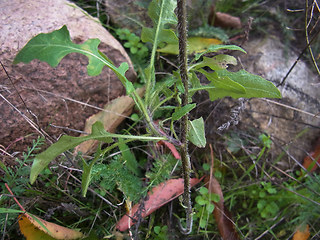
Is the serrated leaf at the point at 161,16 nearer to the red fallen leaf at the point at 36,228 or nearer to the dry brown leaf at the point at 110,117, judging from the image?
the dry brown leaf at the point at 110,117

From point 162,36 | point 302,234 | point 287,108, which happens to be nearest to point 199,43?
point 287,108

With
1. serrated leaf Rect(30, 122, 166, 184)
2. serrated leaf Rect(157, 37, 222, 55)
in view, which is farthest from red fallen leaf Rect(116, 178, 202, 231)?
serrated leaf Rect(157, 37, 222, 55)

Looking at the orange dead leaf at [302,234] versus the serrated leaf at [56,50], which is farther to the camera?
the orange dead leaf at [302,234]

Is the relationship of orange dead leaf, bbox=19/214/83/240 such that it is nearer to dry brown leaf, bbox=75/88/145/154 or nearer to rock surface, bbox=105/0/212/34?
dry brown leaf, bbox=75/88/145/154

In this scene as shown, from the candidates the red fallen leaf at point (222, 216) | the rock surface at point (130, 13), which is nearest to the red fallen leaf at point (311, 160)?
the red fallen leaf at point (222, 216)

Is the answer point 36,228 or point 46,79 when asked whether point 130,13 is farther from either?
point 36,228

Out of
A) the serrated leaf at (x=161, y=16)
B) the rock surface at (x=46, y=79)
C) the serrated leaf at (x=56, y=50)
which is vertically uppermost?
the serrated leaf at (x=161, y=16)
